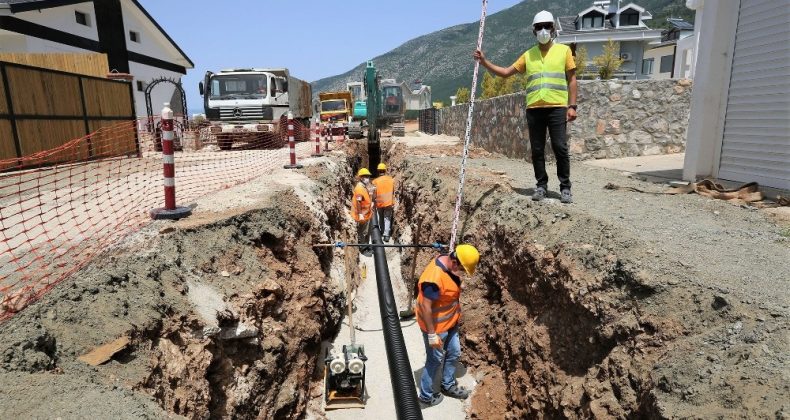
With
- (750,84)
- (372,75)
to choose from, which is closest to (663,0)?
(372,75)

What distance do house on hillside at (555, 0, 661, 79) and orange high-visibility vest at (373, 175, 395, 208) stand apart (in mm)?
33826

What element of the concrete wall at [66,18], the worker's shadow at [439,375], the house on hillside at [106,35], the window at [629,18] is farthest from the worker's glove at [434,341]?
the window at [629,18]

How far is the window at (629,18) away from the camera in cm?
4253

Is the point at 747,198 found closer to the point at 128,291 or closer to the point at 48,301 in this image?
the point at 128,291

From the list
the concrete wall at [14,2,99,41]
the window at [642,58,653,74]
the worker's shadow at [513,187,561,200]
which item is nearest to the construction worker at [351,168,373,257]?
the worker's shadow at [513,187,561,200]

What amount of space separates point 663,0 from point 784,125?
108219mm

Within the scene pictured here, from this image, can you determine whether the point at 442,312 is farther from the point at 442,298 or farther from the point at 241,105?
the point at 241,105

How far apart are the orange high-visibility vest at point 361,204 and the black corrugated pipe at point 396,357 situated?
5.59 feet

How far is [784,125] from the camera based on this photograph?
554cm

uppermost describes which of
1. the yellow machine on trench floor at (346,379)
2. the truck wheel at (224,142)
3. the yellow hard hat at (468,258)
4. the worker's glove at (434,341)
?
the truck wheel at (224,142)

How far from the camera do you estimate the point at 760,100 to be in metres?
5.92

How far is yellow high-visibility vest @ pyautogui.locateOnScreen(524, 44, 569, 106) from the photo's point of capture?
5.01 meters

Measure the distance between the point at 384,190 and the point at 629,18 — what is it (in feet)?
143

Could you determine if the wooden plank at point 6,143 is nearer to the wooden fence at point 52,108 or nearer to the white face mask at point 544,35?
the wooden fence at point 52,108
